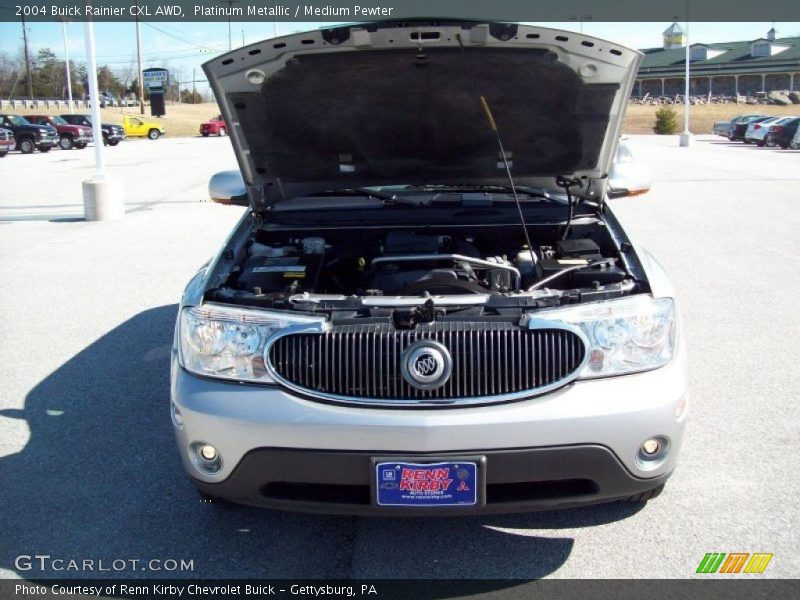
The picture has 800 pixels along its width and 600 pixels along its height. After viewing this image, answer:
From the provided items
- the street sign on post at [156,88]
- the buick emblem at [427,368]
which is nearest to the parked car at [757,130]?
the buick emblem at [427,368]

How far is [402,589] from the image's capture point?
2934 millimetres

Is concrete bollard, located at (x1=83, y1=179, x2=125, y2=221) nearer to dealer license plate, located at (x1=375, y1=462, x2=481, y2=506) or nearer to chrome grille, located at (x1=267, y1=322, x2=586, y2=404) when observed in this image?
chrome grille, located at (x1=267, y1=322, x2=586, y2=404)

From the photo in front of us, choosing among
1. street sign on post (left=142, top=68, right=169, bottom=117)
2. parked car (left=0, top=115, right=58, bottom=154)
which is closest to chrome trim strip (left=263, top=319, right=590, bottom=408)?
parked car (left=0, top=115, right=58, bottom=154)

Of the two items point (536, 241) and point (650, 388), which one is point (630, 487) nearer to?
point (650, 388)

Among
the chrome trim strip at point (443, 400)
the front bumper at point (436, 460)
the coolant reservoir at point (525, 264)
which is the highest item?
the coolant reservoir at point (525, 264)

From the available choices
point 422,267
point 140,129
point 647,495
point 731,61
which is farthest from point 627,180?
point 731,61

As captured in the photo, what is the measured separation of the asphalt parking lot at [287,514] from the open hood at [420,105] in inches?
60.3

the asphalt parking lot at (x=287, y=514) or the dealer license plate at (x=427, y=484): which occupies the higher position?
the dealer license plate at (x=427, y=484)

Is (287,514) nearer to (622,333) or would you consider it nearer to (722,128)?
(622,333)

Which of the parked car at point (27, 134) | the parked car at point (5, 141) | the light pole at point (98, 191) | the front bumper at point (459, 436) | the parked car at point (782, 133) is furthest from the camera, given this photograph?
the parked car at point (27, 134)

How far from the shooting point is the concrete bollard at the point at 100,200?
1281cm

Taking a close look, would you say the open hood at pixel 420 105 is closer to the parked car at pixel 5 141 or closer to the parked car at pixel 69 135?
the parked car at pixel 5 141

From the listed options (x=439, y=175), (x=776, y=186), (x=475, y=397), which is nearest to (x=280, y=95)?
(x=439, y=175)

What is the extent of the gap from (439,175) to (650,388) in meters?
2.16
